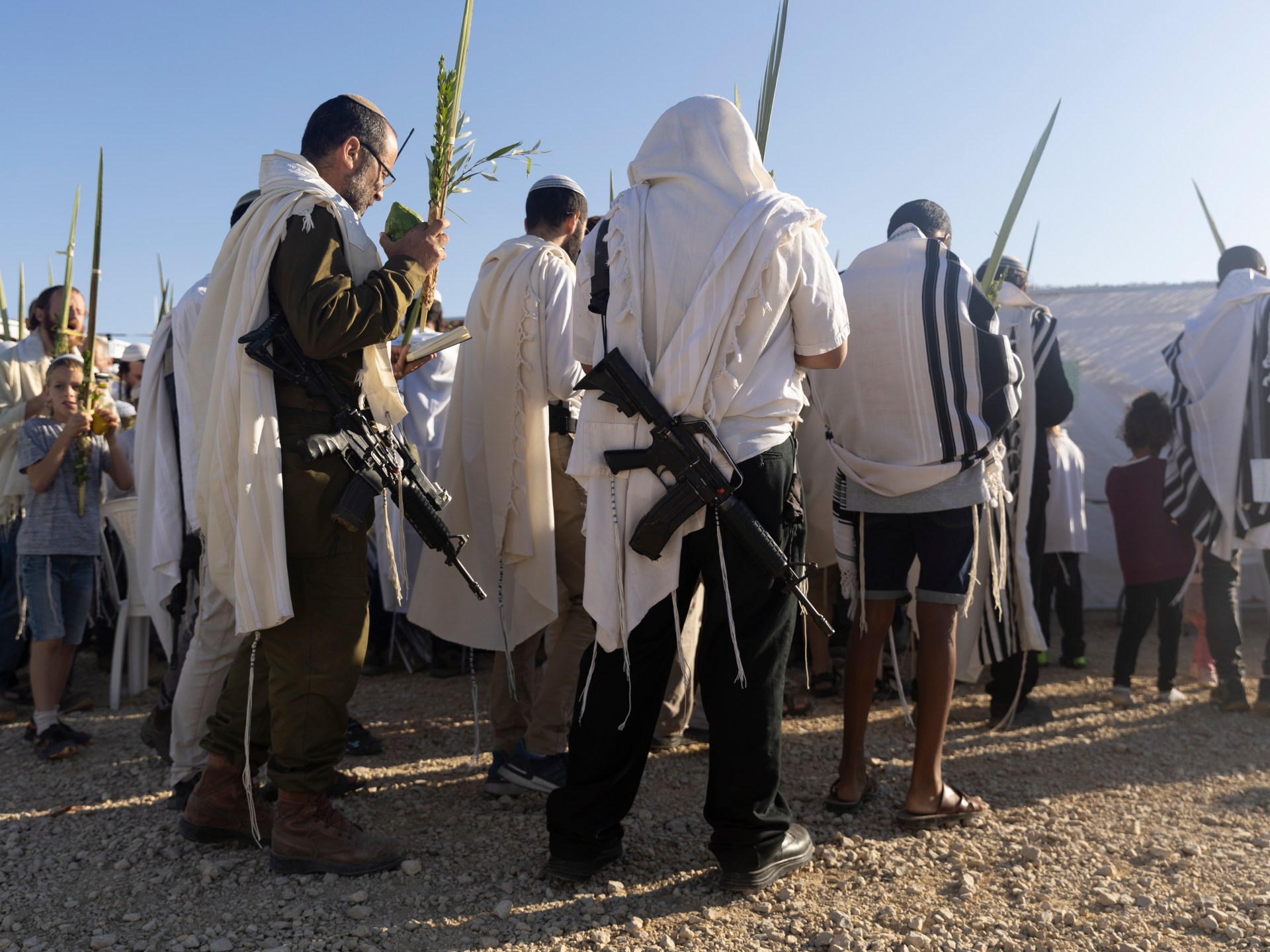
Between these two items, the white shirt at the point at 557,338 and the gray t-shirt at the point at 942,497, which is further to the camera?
the white shirt at the point at 557,338

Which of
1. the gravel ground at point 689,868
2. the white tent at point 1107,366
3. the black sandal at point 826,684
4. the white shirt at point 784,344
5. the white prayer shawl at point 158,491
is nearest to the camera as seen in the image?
the gravel ground at point 689,868

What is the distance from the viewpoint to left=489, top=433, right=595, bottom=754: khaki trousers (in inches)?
126

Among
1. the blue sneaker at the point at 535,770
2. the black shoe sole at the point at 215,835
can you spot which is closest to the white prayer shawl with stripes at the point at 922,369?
the blue sneaker at the point at 535,770

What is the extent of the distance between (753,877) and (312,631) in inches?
51.9

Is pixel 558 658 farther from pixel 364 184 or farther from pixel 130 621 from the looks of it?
pixel 130 621

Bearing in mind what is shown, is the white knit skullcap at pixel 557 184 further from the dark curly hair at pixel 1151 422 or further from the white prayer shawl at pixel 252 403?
the dark curly hair at pixel 1151 422

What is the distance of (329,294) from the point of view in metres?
2.38

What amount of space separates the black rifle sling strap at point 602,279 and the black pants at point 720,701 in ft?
1.76

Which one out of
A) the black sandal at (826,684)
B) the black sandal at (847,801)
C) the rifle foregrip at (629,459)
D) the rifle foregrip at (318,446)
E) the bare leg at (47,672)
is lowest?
the black sandal at (847,801)

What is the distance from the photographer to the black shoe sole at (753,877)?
236cm

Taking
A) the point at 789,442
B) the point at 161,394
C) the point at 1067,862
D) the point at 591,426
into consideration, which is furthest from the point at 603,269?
the point at 1067,862

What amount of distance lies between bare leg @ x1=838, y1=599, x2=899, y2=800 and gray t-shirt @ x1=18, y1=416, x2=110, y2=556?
3281 millimetres

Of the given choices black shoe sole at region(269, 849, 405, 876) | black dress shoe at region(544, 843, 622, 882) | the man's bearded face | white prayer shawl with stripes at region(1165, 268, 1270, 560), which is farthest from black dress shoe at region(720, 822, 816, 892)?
white prayer shawl with stripes at region(1165, 268, 1270, 560)

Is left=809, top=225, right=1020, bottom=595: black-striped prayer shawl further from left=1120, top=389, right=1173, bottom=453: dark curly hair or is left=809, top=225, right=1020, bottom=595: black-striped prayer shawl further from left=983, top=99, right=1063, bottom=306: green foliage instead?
left=1120, top=389, right=1173, bottom=453: dark curly hair
